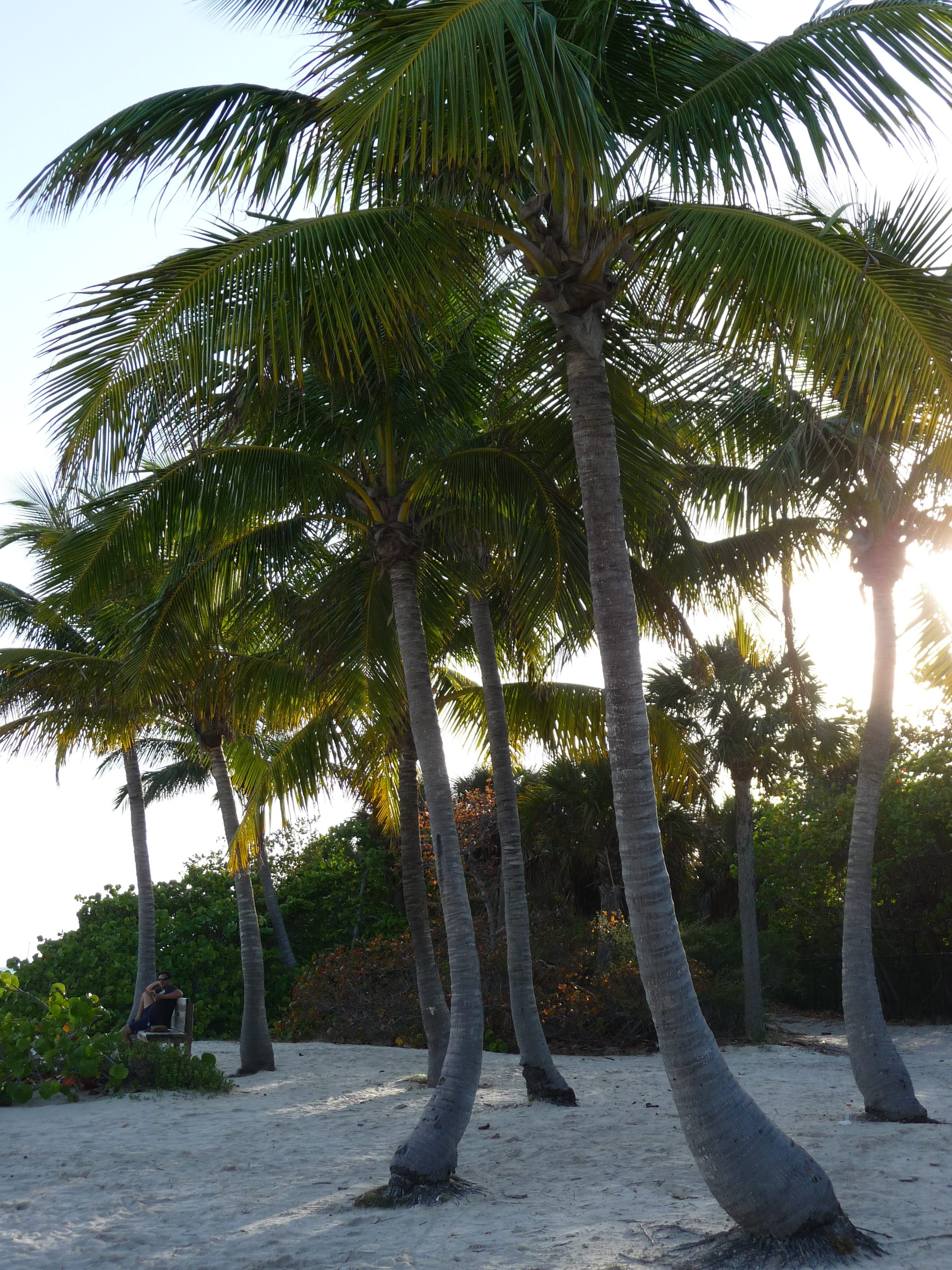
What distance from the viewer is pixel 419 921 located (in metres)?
12.0

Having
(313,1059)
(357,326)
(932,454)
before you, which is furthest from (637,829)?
(313,1059)

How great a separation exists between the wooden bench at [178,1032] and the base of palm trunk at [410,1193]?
6.28 m

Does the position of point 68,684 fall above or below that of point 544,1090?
above

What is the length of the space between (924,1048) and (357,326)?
14.2 metres

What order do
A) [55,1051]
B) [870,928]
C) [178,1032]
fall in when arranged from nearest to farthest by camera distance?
[870,928] < [55,1051] < [178,1032]

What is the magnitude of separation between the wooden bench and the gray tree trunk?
29.0 ft

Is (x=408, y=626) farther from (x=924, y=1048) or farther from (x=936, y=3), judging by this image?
(x=924, y=1048)

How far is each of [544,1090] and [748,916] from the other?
25.1ft

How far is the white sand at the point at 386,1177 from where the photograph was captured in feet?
18.2

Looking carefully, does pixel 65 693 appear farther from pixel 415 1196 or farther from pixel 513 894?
pixel 415 1196

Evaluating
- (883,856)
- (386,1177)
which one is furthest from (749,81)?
(883,856)

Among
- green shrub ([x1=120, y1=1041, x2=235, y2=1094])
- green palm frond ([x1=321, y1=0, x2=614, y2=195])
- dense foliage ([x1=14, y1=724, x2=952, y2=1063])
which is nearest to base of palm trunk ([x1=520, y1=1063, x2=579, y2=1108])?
green shrub ([x1=120, y1=1041, x2=235, y2=1094])

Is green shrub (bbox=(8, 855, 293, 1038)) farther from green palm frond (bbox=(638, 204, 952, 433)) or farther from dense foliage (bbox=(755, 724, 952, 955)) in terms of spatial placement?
green palm frond (bbox=(638, 204, 952, 433))

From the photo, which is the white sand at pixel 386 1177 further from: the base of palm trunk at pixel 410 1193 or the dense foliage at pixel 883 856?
the dense foliage at pixel 883 856
